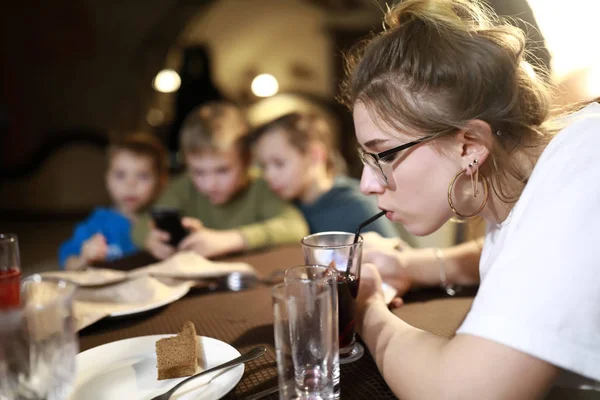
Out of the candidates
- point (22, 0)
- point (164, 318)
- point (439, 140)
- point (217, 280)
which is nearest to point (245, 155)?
point (217, 280)

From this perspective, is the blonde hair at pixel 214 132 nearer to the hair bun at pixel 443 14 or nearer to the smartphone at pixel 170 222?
the smartphone at pixel 170 222

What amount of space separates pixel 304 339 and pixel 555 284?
311 mm

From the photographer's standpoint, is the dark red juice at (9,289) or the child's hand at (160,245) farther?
the child's hand at (160,245)

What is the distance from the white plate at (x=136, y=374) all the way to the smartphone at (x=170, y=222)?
755 millimetres

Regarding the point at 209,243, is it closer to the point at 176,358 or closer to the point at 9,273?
the point at 9,273

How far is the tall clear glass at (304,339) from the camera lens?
626mm

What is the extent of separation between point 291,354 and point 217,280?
0.61 m

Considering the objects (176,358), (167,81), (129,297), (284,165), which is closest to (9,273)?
(129,297)

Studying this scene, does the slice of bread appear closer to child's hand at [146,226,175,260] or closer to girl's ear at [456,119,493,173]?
girl's ear at [456,119,493,173]

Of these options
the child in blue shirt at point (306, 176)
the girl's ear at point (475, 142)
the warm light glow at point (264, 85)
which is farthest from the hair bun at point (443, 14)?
the warm light glow at point (264, 85)

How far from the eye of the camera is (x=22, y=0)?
5961 mm

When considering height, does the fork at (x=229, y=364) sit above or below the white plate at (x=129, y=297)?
above

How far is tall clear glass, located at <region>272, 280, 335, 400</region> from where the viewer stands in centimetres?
63

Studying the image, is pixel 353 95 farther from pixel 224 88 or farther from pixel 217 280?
pixel 224 88
